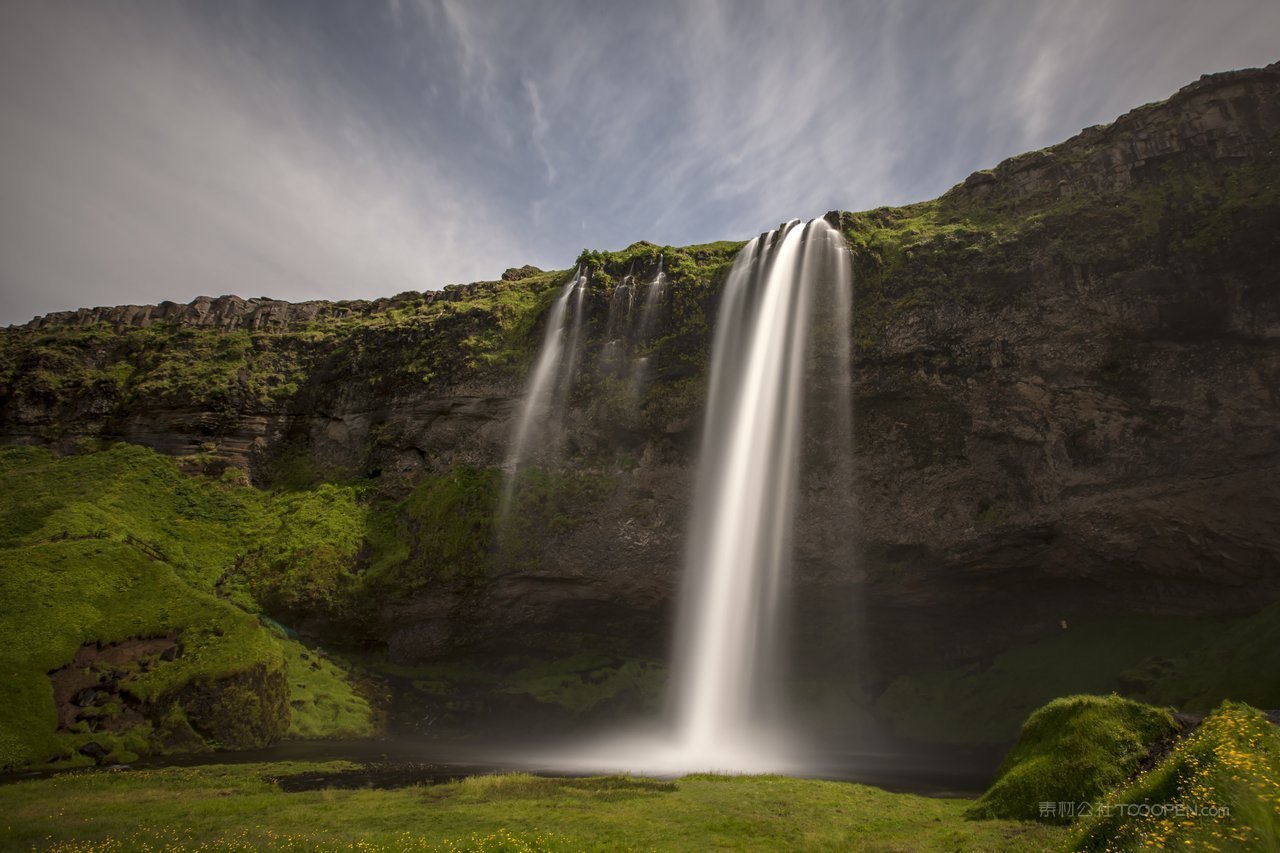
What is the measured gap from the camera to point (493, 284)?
2571 inches

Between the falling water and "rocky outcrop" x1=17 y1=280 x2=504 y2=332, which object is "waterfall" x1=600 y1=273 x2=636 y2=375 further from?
"rocky outcrop" x1=17 y1=280 x2=504 y2=332

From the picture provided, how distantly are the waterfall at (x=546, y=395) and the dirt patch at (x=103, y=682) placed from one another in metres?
21.8

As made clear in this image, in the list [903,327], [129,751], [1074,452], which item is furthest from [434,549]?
[1074,452]

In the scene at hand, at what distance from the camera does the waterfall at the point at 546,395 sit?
49156 mm

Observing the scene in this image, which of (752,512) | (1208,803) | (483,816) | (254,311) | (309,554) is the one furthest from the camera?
(254,311)

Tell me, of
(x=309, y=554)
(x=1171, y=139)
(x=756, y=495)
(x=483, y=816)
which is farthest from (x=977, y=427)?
(x=309, y=554)

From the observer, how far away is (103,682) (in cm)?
2923

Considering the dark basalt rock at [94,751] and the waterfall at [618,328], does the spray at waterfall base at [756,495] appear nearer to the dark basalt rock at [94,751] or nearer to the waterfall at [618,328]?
the waterfall at [618,328]

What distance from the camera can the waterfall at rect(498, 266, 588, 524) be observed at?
49.2m

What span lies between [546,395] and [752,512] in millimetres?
18471

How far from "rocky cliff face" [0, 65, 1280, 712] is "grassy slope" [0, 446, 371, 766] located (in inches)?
215

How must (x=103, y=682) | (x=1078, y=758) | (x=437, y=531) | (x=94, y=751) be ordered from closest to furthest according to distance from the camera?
(x=1078, y=758) < (x=94, y=751) < (x=103, y=682) < (x=437, y=531)

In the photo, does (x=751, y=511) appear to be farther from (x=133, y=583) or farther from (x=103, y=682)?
(x=133, y=583)

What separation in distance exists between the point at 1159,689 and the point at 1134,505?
31.5ft
